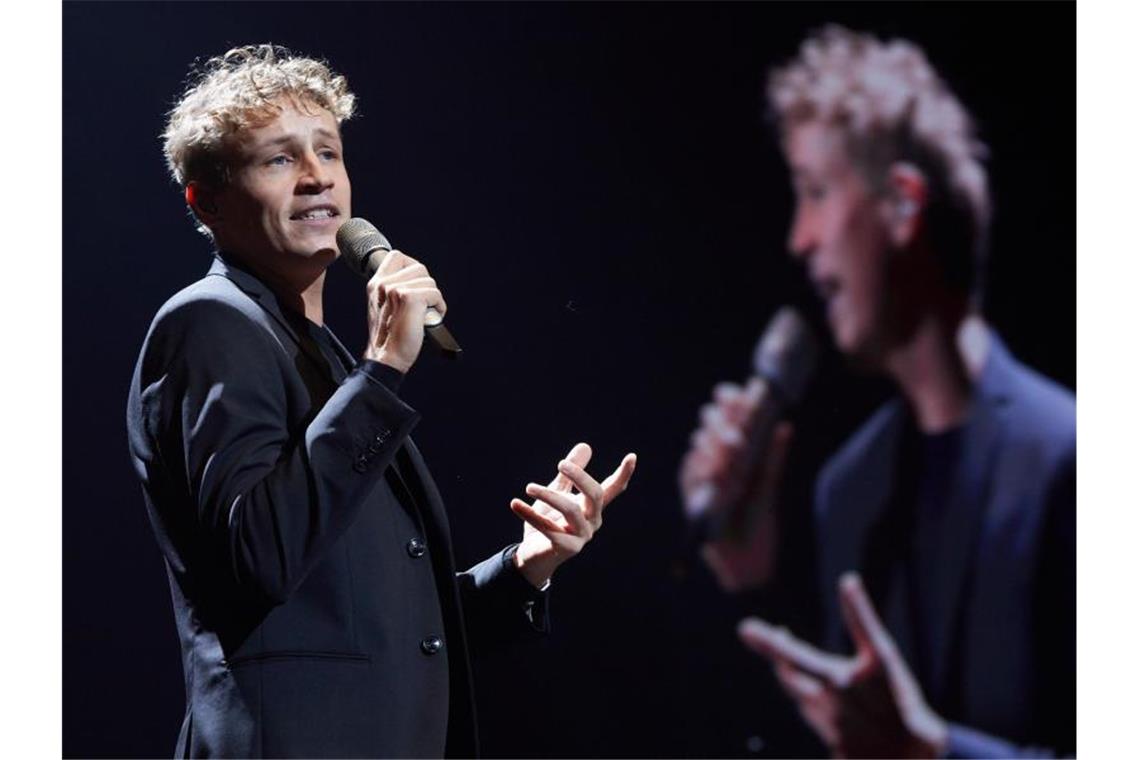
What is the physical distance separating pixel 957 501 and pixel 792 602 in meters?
0.37

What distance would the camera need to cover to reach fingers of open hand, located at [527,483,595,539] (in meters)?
1.62

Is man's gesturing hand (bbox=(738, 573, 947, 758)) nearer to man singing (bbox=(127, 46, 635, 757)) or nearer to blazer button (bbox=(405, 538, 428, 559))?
man singing (bbox=(127, 46, 635, 757))

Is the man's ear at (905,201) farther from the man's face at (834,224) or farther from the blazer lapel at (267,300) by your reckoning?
the blazer lapel at (267,300)

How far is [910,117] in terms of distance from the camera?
250 centimetres

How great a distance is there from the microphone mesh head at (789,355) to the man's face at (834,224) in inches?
2.5

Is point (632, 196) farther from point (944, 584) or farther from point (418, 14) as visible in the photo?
point (944, 584)

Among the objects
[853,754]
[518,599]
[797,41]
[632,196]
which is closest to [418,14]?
[632,196]

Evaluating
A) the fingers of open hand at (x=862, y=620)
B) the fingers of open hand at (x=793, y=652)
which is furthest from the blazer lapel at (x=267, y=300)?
the fingers of open hand at (x=862, y=620)

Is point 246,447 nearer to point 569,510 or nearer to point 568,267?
point 569,510

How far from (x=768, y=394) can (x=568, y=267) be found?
0.47m

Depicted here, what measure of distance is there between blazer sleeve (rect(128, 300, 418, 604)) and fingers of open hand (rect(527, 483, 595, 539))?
0.28m

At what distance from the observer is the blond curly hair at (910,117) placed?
2.49 meters

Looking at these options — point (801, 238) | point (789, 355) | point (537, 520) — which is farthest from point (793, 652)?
point (537, 520)

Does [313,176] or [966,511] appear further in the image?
[966,511]
